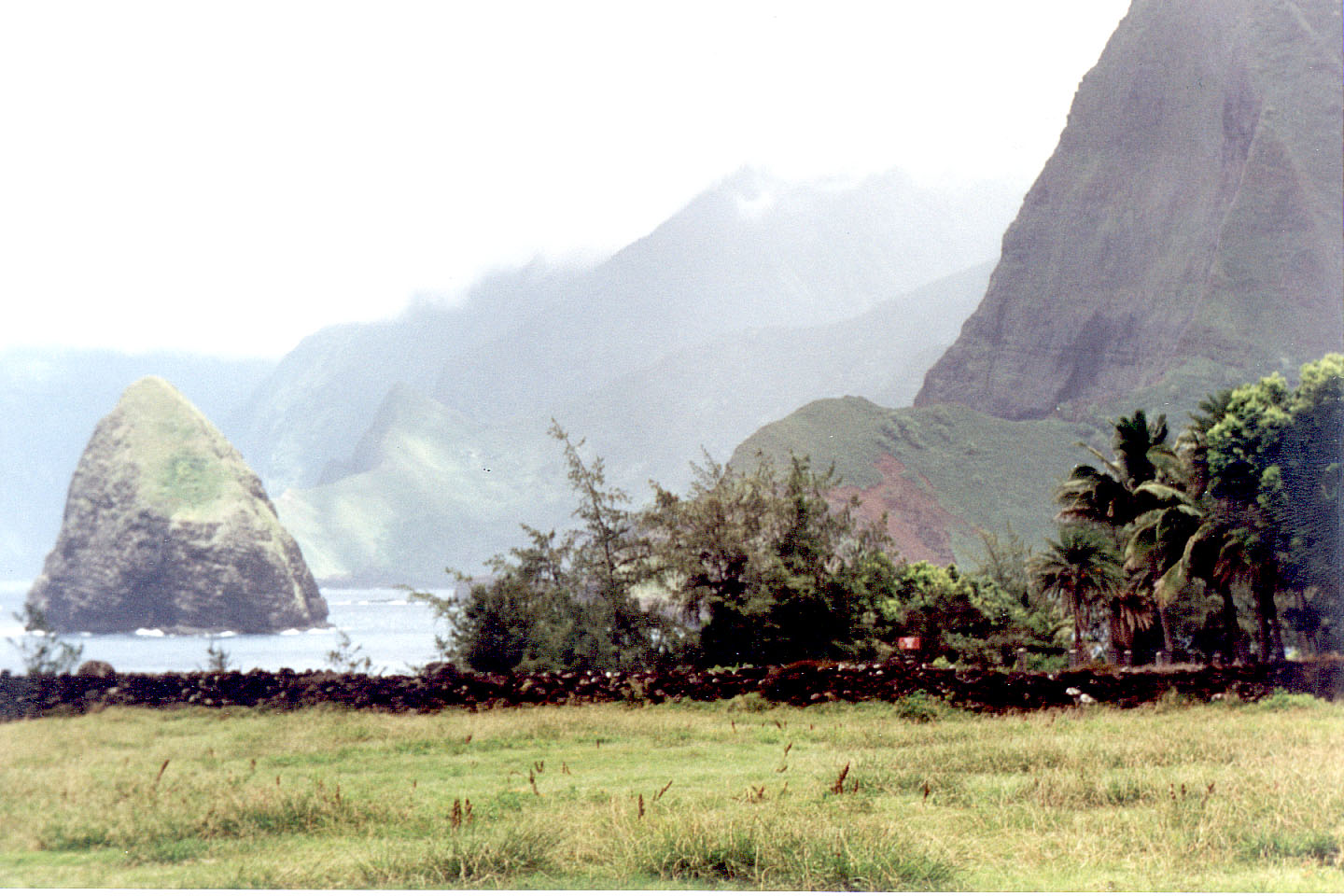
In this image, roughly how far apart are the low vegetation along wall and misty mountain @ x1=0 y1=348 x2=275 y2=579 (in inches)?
58.0

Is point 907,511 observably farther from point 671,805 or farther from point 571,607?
point 671,805

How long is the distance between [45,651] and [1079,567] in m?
21.9

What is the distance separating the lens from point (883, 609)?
57.7 ft

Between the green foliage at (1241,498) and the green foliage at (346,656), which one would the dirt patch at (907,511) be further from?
the green foliage at (346,656)

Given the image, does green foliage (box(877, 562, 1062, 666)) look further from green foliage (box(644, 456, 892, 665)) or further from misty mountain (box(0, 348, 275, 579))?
misty mountain (box(0, 348, 275, 579))

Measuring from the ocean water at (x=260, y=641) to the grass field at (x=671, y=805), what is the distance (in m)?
1.56

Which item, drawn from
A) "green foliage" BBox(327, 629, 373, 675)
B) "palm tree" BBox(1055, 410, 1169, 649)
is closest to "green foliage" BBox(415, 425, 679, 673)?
"green foliage" BBox(327, 629, 373, 675)

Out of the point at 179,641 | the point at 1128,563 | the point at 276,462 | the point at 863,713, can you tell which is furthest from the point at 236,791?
the point at 1128,563

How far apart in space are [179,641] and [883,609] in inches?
471

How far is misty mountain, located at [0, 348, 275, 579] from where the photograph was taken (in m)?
9.32

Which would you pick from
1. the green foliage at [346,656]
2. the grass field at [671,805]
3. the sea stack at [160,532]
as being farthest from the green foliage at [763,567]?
the sea stack at [160,532]

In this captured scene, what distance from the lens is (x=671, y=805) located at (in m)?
6.30

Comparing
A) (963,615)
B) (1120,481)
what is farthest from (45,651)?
(963,615)

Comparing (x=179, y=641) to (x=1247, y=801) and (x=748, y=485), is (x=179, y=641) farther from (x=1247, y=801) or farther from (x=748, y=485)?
(x=1247, y=801)
